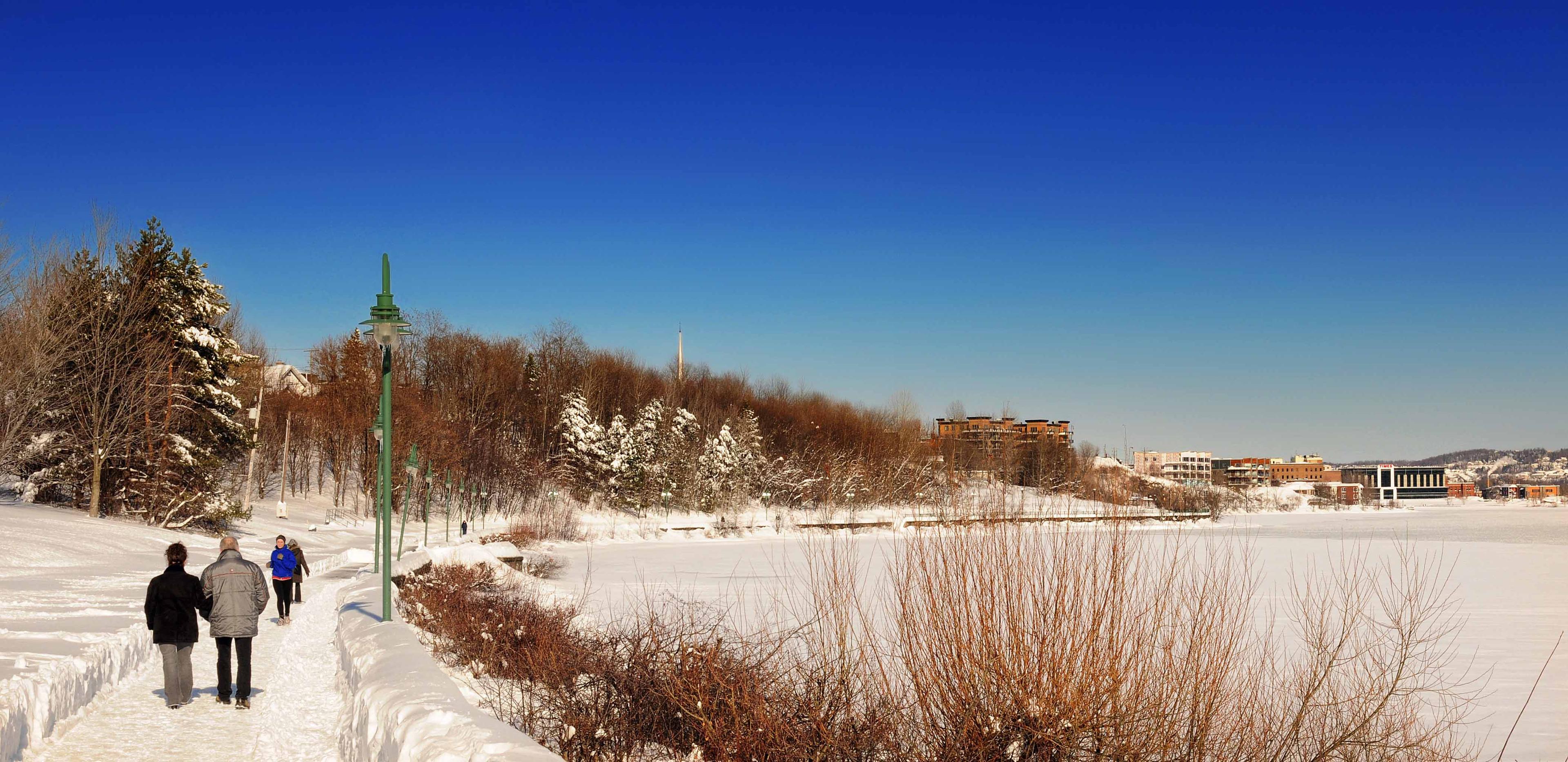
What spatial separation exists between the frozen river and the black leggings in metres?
5.08

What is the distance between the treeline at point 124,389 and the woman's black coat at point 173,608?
90.3 ft

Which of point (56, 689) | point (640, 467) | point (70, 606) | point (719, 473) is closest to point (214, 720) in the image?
point (56, 689)

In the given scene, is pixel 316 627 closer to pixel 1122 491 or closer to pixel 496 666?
pixel 496 666

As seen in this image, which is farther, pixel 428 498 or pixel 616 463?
pixel 616 463

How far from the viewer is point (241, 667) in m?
10.0

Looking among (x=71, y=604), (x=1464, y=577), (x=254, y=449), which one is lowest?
(x=1464, y=577)

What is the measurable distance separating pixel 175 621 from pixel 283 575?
849 centimetres

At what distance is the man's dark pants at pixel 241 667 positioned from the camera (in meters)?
10.1

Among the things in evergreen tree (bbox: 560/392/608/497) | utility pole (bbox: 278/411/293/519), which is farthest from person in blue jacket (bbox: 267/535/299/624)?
evergreen tree (bbox: 560/392/608/497)

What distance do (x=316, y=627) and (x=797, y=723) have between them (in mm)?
11754

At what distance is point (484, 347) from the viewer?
73.6 meters

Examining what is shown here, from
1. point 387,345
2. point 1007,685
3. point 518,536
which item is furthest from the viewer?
point 518,536

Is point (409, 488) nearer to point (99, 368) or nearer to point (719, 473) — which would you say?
point (99, 368)

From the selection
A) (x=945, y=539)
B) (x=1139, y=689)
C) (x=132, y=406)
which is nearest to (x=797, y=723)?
(x=945, y=539)
